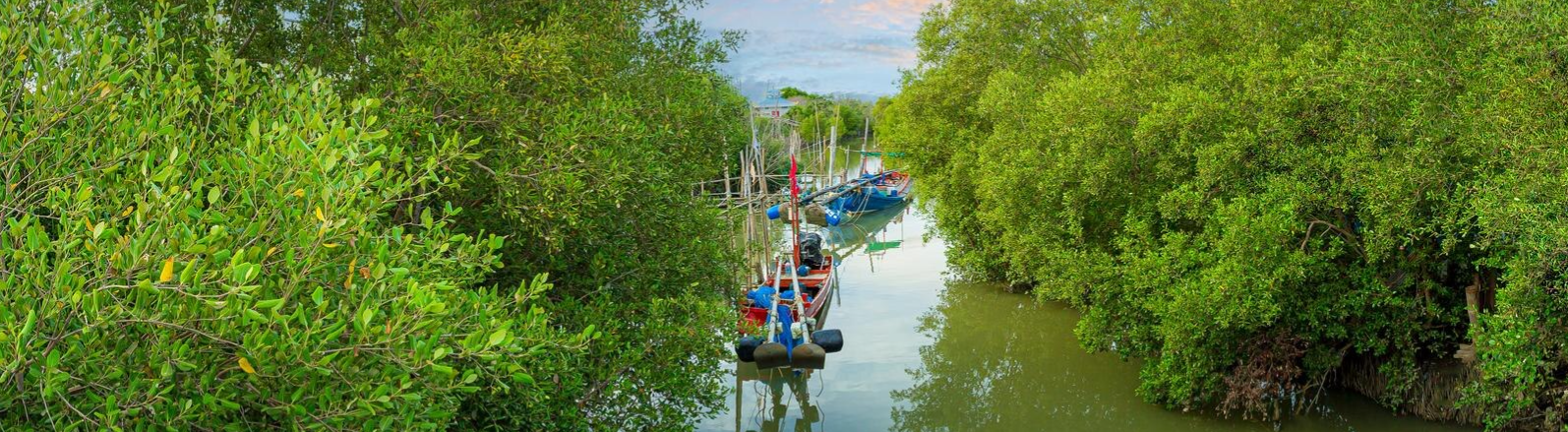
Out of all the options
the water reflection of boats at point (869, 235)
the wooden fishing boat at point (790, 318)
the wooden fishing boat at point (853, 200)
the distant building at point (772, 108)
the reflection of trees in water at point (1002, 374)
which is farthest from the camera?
the wooden fishing boat at point (853, 200)

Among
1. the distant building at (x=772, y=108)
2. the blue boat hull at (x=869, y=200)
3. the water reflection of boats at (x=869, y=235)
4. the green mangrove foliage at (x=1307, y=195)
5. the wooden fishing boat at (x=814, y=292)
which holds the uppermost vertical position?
the distant building at (x=772, y=108)

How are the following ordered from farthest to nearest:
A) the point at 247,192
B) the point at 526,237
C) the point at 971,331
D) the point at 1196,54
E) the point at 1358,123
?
the point at 971,331
the point at 1196,54
the point at 1358,123
the point at 526,237
the point at 247,192

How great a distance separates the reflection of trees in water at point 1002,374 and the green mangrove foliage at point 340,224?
23.1 ft

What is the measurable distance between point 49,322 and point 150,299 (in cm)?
40

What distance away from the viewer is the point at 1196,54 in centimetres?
→ 1636

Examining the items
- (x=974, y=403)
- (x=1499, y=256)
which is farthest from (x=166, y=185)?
(x=974, y=403)

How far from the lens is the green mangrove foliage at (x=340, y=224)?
15.8 feet

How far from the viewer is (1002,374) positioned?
20.0 m

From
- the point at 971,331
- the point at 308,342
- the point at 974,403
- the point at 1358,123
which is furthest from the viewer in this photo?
the point at 971,331

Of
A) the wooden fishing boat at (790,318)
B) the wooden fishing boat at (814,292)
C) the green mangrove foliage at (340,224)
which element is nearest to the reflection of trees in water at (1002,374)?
the wooden fishing boat at (790,318)

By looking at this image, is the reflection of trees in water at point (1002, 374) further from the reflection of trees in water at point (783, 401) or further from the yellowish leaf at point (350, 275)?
the yellowish leaf at point (350, 275)

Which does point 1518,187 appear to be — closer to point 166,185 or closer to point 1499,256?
point 1499,256

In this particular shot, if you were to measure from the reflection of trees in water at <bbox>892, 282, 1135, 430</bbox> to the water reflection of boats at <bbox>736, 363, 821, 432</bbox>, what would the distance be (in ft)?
5.02

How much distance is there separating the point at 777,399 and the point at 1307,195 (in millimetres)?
9057
